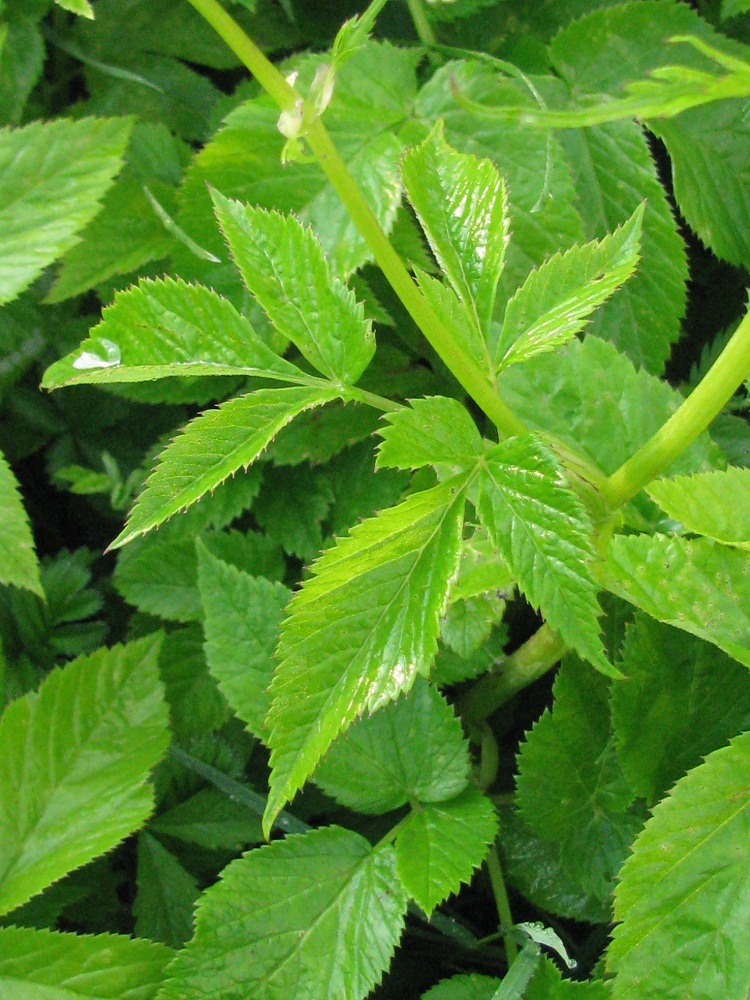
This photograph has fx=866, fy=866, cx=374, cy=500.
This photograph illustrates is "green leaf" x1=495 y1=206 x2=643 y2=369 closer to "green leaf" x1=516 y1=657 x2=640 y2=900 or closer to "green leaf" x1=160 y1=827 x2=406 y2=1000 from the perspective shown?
"green leaf" x1=516 y1=657 x2=640 y2=900

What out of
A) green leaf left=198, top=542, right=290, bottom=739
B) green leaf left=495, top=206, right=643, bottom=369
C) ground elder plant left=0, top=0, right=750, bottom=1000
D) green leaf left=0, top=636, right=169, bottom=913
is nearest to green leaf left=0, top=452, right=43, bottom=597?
ground elder plant left=0, top=0, right=750, bottom=1000

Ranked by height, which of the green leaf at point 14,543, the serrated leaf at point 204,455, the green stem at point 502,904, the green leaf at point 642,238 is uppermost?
the serrated leaf at point 204,455

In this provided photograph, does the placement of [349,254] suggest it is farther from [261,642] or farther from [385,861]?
[385,861]

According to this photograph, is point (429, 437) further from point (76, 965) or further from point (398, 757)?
point (76, 965)

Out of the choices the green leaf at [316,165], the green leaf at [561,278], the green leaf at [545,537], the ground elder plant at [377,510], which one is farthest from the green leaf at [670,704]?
the green leaf at [316,165]

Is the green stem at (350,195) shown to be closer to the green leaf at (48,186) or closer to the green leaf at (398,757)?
the green leaf at (398,757)

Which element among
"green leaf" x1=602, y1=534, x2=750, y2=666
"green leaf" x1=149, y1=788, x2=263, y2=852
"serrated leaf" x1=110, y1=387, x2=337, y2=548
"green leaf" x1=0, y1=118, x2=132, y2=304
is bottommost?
"green leaf" x1=149, y1=788, x2=263, y2=852
